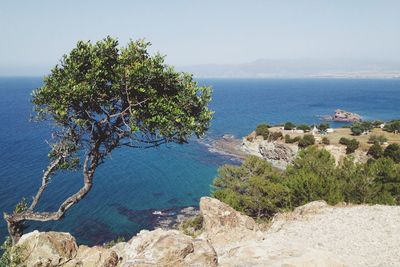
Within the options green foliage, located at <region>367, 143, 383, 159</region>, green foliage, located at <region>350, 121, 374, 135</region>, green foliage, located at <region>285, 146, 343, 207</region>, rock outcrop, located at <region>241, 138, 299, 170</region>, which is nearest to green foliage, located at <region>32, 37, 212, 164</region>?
green foliage, located at <region>285, 146, 343, 207</region>

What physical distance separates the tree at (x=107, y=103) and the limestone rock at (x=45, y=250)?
1731mm

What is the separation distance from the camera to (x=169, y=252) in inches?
559

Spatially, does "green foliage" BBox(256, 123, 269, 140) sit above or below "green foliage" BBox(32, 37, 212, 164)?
below

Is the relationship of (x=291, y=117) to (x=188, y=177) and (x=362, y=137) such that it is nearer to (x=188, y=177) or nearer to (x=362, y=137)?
(x=362, y=137)

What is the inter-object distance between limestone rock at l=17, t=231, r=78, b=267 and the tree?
173 cm

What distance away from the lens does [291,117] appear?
159125 millimetres

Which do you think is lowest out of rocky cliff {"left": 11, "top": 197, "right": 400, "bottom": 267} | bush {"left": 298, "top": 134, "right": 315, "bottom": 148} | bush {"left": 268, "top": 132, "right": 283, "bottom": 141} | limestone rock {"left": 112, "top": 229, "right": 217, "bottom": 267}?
bush {"left": 268, "top": 132, "right": 283, "bottom": 141}

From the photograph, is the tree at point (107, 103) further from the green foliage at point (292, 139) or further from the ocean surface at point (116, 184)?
the green foliage at point (292, 139)

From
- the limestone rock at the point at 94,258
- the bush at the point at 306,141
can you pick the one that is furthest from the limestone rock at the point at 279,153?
the limestone rock at the point at 94,258

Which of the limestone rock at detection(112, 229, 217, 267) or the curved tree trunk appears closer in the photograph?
the limestone rock at detection(112, 229, 217, 267)

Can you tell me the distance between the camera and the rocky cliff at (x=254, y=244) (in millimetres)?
14438

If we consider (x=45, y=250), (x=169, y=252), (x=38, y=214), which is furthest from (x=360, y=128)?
(x=45, y=250)

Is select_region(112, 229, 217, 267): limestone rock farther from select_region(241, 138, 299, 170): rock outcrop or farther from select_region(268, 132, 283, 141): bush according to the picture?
select_region(268, 132, 283, 141): bush

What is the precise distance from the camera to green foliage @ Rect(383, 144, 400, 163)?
65.7 metres
